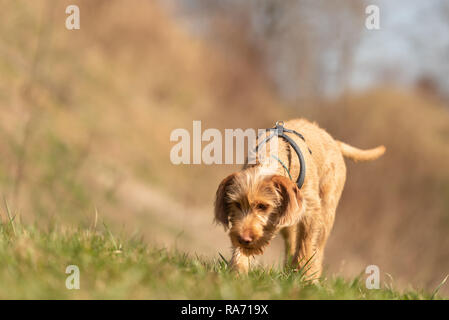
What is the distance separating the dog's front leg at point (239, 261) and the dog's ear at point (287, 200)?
1.25 ft

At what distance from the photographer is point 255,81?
2058 centimetres

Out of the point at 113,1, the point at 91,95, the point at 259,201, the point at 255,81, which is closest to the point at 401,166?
the point at 255,81

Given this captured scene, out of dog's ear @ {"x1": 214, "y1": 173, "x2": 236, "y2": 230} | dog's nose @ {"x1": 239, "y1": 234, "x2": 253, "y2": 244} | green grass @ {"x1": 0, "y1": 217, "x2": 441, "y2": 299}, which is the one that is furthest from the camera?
dog's ear @ {"x1": 214, "y1": 173, "x2": 236, "y2": 230}

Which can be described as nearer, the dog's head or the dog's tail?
the dog's head

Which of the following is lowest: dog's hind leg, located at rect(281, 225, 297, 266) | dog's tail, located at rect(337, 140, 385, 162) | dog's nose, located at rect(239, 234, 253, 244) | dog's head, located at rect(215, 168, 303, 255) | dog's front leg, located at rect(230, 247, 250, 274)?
dog's hind leg, located at rect(281, 225, 297, 266)

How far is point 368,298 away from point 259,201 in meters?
1.05

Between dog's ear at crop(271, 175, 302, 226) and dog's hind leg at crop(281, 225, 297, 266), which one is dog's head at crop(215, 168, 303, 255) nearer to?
dog's ear at crop(271, 175, 302, 226)

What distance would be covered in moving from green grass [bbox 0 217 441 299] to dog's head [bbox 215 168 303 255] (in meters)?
0.35

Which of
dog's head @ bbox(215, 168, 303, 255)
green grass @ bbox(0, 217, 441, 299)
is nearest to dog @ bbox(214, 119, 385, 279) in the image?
dog's head @ bbox(215, 168, 303, 255)

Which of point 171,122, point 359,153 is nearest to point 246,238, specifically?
point 359,153

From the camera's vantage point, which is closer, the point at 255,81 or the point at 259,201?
the point at 259,201

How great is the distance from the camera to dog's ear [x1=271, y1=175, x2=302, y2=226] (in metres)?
3.56

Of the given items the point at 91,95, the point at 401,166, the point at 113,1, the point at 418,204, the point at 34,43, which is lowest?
the point at 418,204

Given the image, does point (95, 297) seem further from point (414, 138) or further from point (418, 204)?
point (414, 138)
